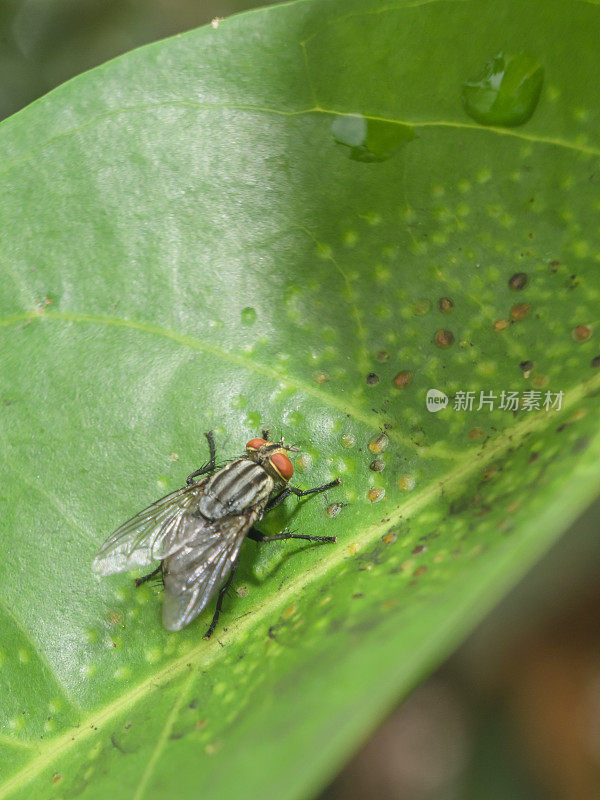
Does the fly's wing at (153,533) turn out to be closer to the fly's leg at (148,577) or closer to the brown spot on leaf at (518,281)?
the fly's leg at (148,577)

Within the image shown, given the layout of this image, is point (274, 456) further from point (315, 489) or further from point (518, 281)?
point (518, 281)

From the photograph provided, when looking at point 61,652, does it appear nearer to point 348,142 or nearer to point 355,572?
point 355,572

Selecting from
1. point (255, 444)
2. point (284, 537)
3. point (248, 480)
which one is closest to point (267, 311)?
point (255, 444)

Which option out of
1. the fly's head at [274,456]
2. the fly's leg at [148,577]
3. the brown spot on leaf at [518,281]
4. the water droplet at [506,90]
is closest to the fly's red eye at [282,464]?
the fly's head at [274,456]

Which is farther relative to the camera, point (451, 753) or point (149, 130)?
point (451, 753)

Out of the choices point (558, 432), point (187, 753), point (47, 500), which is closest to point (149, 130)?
point (47, 500)

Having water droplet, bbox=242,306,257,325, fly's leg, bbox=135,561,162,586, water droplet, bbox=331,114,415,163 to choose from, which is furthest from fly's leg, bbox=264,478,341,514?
water droplet, bbox=331,114,415,163
